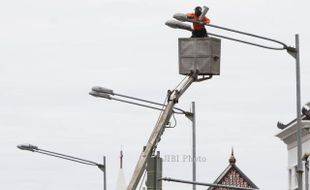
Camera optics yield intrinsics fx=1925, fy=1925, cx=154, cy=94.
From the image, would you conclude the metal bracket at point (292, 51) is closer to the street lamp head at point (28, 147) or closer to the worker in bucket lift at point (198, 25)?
the worker in bucket lift at point (198, 25)

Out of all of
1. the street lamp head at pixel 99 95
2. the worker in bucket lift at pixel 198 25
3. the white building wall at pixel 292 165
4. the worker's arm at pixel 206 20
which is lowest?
the worker's arm at pixel 206 20

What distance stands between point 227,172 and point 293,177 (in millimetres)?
15388

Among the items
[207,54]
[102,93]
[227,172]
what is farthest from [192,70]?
[227,172]

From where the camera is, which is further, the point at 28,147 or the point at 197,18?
the point at 28,147

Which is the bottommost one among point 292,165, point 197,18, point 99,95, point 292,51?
point 292,51

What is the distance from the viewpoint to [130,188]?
51531 millimetres

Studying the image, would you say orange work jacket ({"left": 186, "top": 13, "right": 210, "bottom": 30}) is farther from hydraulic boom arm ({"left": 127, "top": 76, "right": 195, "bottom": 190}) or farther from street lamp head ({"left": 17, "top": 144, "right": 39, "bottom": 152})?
street lamp head ({"left": 17, "top": 144, "right": 39, "bottom": 152})

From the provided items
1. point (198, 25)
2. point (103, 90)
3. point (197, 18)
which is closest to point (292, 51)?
point (197, 18)

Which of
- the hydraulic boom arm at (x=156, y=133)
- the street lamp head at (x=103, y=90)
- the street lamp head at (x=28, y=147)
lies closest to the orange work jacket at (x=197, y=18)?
the hydraulic boom arm at (x=156, y=133)

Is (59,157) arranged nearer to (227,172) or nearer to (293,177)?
(293,177)

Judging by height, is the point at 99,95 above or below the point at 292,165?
below

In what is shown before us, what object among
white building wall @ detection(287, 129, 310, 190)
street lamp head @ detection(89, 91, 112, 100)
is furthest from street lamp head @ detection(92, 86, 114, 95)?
white building wall @ detection(287, 129, 310, 190)

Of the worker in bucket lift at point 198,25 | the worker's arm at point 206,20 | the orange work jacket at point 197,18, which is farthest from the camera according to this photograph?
the worker in bucket lift at point 198,25

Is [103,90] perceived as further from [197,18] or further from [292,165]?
[292,165]
